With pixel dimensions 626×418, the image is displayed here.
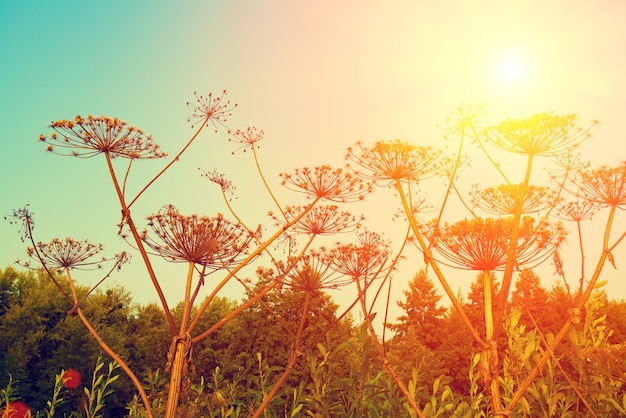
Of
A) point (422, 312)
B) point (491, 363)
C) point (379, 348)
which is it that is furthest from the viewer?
point (422, 312)

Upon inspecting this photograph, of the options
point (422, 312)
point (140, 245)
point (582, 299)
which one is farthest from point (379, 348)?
point (422, 312)

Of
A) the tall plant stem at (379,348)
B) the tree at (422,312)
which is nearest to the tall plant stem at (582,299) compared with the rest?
the tall plant stem at (379,348)

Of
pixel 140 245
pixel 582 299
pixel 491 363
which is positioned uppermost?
pixel 140 245

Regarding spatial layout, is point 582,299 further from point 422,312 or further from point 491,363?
point 422,312

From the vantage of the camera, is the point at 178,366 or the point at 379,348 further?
the point at 379,348

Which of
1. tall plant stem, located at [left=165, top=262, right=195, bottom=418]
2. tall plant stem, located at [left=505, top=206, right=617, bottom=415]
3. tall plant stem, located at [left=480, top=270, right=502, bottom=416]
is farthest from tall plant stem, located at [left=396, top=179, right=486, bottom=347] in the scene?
tall plant stem, located at [left=165, top=262, right=195, bottom=418]

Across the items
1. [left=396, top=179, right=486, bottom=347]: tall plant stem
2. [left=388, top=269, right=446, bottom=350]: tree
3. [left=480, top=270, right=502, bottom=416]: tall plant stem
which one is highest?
[left=388, top=269, right=446, bottom=350]: tree

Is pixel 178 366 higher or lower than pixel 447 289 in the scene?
lower

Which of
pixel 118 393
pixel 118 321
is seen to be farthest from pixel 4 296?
pixel 118 393

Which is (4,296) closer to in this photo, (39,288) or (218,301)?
(39,288)

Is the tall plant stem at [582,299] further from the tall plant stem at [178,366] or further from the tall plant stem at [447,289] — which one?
the tall plant stem at [178,366]

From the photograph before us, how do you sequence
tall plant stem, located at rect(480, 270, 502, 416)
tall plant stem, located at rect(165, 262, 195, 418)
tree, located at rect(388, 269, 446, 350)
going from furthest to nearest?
tree, located at rect(388, 269, 446, 350) → tall plant stem, located at rect(165, 262, 195, 418) → tall plant stem, located at rect(480, 270, 502, 416)

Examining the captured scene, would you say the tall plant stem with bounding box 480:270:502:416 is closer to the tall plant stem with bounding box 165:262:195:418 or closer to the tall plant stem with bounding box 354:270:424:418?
the tall plant stem with bounding box 354:270:424:418

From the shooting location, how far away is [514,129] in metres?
4.75
